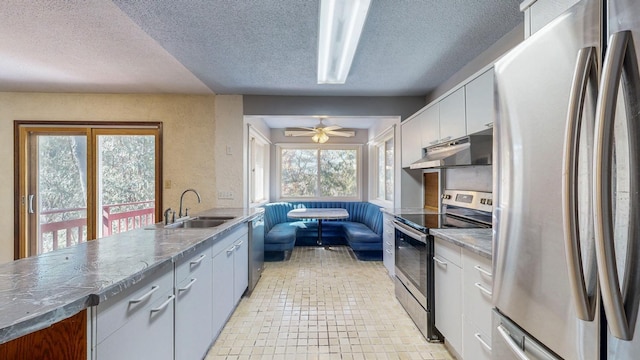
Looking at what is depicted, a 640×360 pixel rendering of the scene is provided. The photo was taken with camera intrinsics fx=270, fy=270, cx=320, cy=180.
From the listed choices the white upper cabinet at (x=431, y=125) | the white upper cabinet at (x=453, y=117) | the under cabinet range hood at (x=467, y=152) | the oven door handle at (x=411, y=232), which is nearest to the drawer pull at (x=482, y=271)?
the oven door handle at (x=411, y=232)

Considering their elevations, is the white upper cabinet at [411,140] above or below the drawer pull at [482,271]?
above

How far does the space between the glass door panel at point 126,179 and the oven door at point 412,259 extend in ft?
10.4

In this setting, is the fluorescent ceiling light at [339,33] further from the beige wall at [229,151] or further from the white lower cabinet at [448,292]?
the white lower cabinet at [448,292]

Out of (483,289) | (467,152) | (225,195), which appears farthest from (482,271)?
(225,195)

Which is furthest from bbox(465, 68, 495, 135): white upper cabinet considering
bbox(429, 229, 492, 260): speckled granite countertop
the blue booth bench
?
the blue booth bench

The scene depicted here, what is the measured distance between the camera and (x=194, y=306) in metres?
1.65

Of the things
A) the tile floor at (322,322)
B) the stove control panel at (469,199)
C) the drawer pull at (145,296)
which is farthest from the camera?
the stove control panel at (469,199)

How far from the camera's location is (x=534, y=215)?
905 millimetres

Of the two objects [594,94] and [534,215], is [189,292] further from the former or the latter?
[594,94]

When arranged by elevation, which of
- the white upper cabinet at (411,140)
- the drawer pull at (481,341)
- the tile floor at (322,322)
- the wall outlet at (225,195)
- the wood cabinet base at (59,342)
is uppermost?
the white upper cabinet at (411,140)

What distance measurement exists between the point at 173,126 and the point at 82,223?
1751 millimetres

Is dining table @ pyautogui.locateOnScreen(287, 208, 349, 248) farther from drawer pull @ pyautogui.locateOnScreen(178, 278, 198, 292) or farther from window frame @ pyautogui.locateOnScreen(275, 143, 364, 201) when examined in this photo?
drawer pull @ pyautogui.locateOnScreen(178, 278, 198, 292)

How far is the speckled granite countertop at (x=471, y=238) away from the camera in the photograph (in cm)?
144

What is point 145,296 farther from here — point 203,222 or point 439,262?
point 439,262
